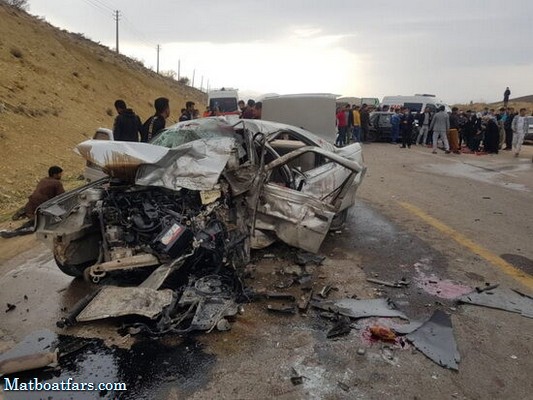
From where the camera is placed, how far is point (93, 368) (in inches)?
128

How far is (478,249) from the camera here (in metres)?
5.52

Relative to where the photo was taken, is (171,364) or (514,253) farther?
(514,253)

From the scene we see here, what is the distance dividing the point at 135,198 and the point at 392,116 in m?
17.5

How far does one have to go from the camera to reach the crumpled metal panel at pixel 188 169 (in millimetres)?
4324

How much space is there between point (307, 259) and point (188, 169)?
170 cm

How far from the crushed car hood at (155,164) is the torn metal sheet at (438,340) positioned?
232 centimetres

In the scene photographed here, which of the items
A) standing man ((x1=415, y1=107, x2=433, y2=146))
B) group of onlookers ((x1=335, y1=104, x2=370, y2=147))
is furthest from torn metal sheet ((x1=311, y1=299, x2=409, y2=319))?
standing man ((x1=415, y1=107, x2=433, y2=146))

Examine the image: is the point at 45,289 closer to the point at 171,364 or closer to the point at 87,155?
the point at 87,155

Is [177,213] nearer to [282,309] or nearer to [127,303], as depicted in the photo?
[127,303]

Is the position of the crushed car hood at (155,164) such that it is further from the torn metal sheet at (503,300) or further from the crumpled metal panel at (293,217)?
the torn metal sheet at (503,300)

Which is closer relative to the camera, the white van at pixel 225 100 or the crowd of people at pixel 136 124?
the crowd of people at pixel 136 124

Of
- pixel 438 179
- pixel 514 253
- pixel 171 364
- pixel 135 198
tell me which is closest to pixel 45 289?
pixel 135 198

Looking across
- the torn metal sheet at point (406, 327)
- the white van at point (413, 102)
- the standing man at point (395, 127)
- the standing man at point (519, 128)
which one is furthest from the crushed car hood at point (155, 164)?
the white van at point (413, 102)

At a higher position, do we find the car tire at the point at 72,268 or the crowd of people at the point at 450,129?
the crowd of people at the point at 450,129
